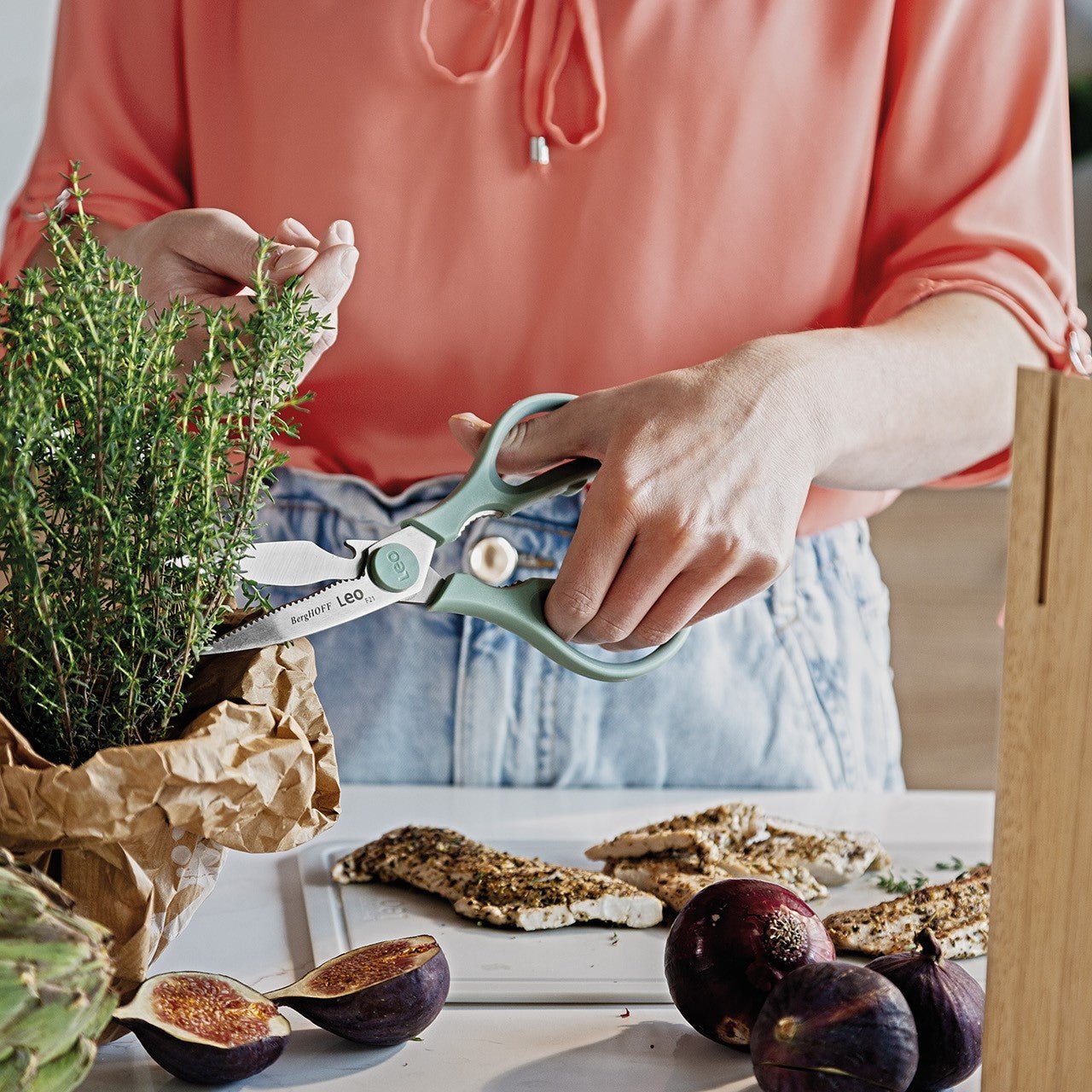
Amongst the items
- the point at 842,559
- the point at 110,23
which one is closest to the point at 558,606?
the point at 842,559

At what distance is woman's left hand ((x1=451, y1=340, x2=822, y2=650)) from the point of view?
2.58 feet

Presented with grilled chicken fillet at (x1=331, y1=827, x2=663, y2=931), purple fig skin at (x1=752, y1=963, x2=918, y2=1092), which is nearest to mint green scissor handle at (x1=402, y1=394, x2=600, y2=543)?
grilled chicken fillet at (x1=331, y1=827, x2=663, y2=931)

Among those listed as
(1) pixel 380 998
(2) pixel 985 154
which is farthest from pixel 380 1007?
(2) pixel 985 154

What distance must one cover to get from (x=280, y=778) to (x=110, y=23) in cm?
88

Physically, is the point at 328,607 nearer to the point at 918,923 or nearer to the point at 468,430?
the point at 468,430

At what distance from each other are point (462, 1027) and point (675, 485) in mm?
341

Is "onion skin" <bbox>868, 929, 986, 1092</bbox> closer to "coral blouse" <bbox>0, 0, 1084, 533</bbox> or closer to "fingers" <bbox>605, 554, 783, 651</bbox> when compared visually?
"fingers" <bbox>605, 554, 783, 651</bbox>

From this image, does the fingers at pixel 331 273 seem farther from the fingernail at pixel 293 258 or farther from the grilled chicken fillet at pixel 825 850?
the grilled chicken fillet at pixel 825 850

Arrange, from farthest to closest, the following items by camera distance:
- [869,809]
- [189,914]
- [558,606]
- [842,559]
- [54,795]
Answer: [842,559] → [869,809] → [558,606] → [189,914] → [54,795]

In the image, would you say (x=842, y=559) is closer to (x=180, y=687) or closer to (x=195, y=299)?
(x=195, y=299)

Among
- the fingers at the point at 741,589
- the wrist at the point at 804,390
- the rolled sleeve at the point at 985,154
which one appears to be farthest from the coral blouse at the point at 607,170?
the fingers at the point at 741,589

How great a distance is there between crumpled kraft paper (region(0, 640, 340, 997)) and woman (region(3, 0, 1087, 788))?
0.41 m

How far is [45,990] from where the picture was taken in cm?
43

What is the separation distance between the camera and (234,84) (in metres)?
1.17
